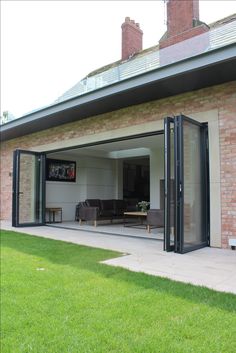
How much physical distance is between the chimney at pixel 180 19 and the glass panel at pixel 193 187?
640cm

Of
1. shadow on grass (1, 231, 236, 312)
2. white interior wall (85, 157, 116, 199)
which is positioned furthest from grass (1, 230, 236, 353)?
white interior wall (85, 157, 116, 199)

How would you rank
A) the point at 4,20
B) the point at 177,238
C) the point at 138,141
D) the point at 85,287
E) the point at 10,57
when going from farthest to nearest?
1. the point at 10,57
2. the point at 138,141
3. the point at 4,20
4. the point at 177,238
5. the point at 85,287

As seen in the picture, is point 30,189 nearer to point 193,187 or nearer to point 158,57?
point 158,57

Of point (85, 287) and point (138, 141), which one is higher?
point (138, 141)

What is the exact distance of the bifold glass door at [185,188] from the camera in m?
6.01

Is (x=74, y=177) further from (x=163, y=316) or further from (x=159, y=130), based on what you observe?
(x=163, y=316)

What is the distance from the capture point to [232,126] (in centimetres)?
653

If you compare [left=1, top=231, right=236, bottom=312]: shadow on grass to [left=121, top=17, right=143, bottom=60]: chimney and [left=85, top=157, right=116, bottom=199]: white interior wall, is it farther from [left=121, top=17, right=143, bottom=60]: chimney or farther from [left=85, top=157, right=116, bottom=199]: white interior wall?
[left=121, top=17, right=143, bottom=60]: chimney

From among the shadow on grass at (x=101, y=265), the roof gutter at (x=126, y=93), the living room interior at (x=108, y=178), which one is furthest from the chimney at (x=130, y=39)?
the shadow on grass at (x=101, y=265)

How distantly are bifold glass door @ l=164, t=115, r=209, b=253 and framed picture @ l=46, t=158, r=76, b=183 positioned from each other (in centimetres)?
754

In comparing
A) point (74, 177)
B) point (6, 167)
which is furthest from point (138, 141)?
point (6, 167)

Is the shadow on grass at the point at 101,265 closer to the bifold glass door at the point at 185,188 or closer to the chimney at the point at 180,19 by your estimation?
the bifold glass door at the point at 185,188

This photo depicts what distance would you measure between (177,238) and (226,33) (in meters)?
4.03

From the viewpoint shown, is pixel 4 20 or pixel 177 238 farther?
pixel 4 20
